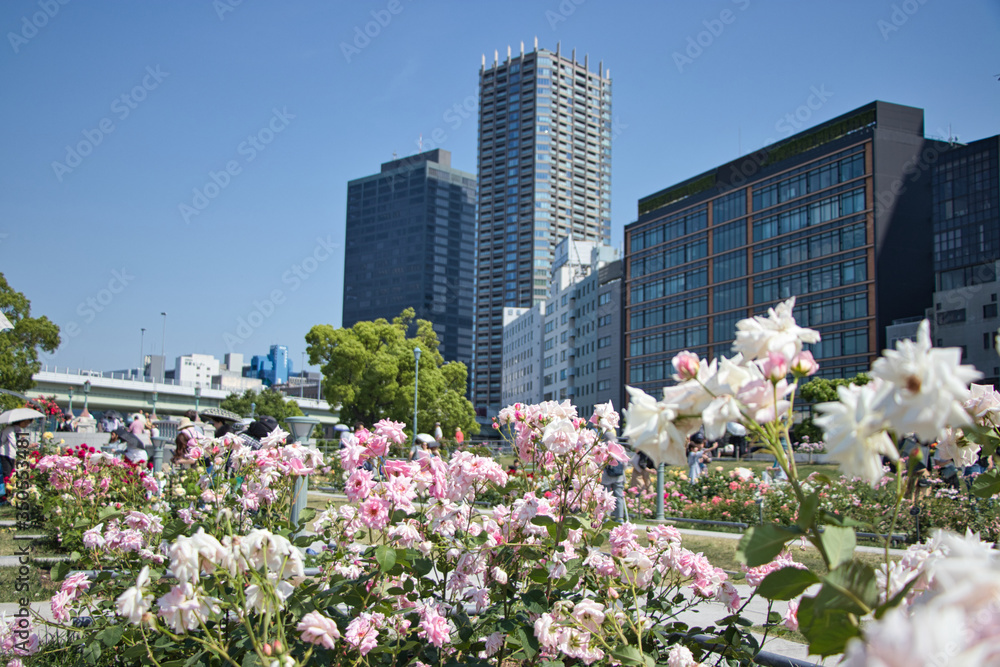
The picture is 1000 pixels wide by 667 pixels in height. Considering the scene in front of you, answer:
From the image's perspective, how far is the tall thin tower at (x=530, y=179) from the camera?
136 metres

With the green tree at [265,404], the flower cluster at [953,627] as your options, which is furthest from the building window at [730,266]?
the flower cluster at [953,627]

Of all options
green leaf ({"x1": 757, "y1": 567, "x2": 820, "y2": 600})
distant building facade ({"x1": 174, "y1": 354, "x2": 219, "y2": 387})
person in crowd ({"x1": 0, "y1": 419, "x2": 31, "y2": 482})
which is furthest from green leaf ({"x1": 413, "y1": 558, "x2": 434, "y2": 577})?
distant building facade ({"x1": 174, "y1": 354, "x2": 219, "y2": 387})

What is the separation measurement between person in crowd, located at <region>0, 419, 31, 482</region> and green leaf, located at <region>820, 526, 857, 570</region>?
1288 cm

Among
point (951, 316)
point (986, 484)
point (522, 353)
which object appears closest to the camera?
point (986, 484)

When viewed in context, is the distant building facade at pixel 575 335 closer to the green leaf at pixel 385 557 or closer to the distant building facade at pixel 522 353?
the distant building facade at pixel 522 353

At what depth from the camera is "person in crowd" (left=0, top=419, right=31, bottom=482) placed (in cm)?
1152

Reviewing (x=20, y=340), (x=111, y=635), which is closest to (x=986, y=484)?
(x=111, y=635)

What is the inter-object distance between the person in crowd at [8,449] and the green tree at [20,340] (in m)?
16.7

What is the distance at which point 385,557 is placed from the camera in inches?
102

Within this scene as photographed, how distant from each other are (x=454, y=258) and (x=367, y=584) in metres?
164

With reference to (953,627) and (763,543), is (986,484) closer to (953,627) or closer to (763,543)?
(763,543)

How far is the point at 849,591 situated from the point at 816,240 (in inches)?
2349

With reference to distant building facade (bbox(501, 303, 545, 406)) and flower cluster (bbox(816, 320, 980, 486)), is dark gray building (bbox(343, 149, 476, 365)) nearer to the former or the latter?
distant building facade (bbox(501, 303, 545, 406))

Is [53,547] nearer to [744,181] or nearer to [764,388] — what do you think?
[764,388]
